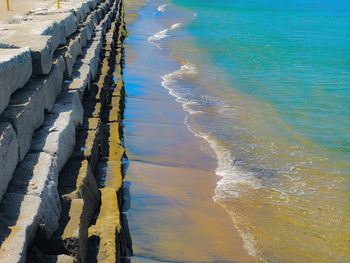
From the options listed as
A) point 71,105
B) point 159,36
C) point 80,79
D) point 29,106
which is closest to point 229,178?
point 80,79

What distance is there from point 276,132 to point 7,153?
774 centimetres

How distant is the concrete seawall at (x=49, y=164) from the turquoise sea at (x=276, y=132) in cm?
193

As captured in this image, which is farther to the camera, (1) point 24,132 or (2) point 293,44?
(2) point 293,44

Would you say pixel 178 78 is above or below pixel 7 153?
below

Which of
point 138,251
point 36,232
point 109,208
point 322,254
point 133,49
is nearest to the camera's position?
point 36,232

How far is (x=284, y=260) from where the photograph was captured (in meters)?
5.77

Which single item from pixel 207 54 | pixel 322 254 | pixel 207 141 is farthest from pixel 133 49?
pixel 322 254

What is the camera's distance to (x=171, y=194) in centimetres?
708

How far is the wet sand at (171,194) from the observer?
5688mm

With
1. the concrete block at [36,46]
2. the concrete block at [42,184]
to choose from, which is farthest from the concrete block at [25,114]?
the concrete block at [36,46]

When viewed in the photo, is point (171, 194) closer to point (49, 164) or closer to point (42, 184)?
point (49, 164)

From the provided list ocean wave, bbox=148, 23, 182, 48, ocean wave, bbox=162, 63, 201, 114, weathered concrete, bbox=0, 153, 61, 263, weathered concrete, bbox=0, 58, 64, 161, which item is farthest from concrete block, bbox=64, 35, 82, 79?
ocean wave, bbox=148, 23, 182, 48

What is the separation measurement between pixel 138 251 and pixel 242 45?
21856mm

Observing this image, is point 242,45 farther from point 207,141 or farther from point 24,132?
point 24,132
